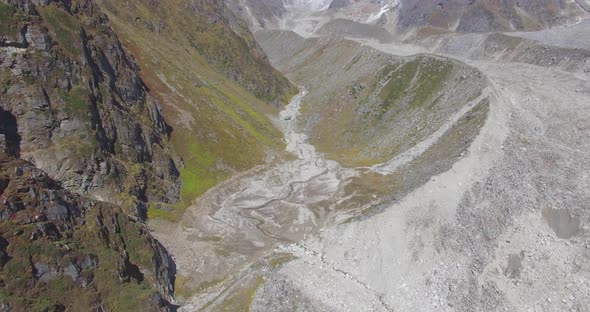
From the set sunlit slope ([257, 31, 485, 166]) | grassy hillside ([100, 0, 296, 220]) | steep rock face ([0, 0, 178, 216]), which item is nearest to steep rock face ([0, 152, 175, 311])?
steep rock face ([0, 0, 178, 216])

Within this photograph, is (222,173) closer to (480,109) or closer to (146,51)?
(146,51)

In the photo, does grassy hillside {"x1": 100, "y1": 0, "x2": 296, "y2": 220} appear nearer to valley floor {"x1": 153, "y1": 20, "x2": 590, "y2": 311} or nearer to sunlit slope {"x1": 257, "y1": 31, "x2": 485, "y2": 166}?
valley floor {"x1": 153, "y1": 20, "x2": 590, "y2": 311}

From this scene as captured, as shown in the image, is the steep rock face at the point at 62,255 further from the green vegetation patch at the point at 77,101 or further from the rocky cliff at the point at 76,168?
the green vegetation patch at the point at 77,101

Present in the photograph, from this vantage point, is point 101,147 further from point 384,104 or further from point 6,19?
point 384,104

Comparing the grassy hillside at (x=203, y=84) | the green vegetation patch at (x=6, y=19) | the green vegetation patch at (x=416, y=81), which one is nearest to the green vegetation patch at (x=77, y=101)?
the green vegetation patch at (x=6, y=19)

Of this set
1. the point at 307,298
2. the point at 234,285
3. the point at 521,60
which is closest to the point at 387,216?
the point at 307,298
